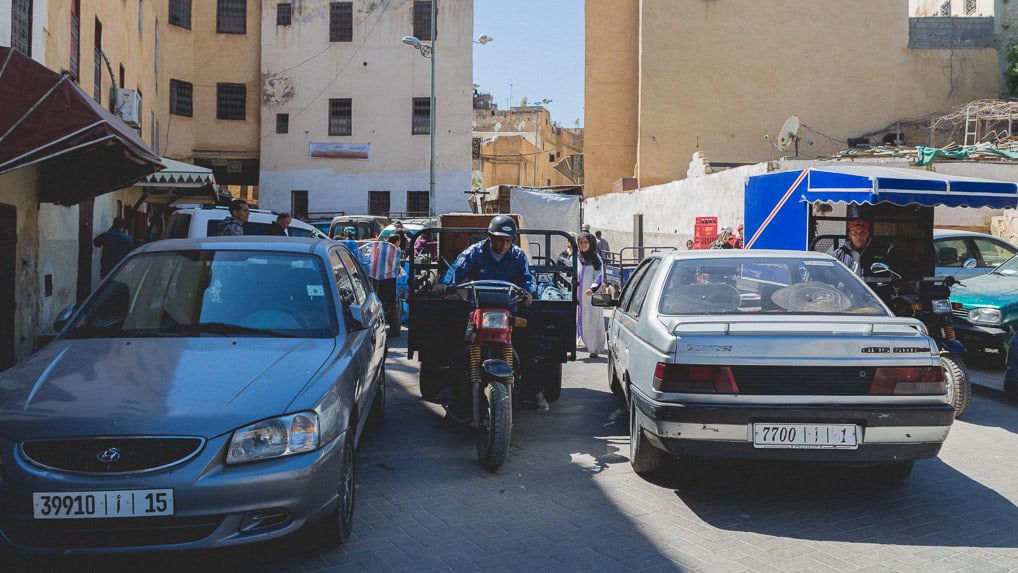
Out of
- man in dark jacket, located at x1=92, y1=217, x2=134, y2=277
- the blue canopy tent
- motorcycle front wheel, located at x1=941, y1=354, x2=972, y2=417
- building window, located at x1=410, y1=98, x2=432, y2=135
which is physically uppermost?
building window, located at x1=410, y1=98, x2=432, y2=135

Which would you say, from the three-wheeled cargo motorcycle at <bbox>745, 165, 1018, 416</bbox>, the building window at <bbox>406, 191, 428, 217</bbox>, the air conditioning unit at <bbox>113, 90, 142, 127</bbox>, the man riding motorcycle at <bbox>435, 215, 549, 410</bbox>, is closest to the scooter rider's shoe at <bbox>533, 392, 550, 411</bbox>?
the man riding motorcycle at <bbox>435, 215, 549, 410</bbox>

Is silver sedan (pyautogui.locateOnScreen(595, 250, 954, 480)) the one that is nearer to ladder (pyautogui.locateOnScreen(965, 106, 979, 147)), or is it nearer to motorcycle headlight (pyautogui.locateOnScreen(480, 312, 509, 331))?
motorcycle headlight (pyautogui.locateOnScreen(480, 312, 509, 331))

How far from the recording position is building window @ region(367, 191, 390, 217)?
112ft

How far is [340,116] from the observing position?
34000 millimetres

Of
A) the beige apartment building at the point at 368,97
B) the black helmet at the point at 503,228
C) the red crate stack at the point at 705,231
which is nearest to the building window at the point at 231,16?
the beige apartment building at the point at 368,97

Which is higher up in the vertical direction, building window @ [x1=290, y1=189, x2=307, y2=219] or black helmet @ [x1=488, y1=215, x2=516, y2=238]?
building window @ [x1=290, y1=189, x2=307, y2=219]

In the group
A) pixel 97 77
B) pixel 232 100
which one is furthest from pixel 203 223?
pixel 232 100

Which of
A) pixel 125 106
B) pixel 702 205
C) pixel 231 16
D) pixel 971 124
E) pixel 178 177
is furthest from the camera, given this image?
pixel 231 16

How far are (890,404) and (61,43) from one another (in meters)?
11.4

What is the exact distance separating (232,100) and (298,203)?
488cm

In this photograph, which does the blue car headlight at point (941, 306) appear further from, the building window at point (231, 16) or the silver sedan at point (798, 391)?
the building window at point (231, 16)

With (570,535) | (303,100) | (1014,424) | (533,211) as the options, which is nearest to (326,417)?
(570,535)

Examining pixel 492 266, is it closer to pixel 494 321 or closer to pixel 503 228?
pixel 503 228

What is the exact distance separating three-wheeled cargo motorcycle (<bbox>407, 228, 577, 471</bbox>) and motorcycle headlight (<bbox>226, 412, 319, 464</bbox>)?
6.24 ft
